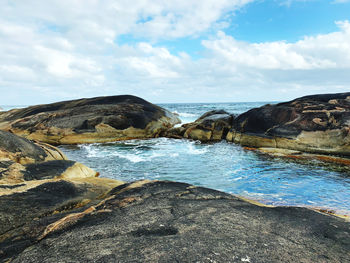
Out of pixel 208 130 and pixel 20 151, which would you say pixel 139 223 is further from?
pixel 208 130

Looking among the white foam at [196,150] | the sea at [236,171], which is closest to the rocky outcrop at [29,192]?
the sea at [236,171]

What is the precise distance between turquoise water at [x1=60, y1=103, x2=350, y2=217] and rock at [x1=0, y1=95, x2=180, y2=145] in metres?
3.53

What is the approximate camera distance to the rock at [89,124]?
59.3ft

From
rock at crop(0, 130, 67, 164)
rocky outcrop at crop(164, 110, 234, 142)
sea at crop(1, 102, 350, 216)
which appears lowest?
sea at crop(1, 102, 350, 216)

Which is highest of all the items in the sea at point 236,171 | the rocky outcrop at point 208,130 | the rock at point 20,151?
the rock at point 20,151

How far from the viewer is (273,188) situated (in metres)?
7.73

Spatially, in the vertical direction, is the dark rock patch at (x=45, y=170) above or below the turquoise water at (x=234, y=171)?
above

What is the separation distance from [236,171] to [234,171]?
84 mm

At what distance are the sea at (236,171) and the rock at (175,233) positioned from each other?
124 inches

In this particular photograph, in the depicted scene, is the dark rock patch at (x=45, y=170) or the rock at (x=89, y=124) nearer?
the dark rock patch at (x=45, y=170)

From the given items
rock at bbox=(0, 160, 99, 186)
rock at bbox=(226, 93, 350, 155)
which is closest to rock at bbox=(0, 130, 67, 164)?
rock at bbox=(0, 160, 99, 186)

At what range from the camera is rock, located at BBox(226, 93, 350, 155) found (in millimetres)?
12296

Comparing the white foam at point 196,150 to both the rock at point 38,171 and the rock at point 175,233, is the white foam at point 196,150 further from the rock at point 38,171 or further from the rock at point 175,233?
the rock at point 175,233

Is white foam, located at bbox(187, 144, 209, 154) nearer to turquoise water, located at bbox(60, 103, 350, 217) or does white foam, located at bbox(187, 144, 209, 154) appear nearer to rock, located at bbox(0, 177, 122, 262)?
turquoise water, located at bbox(60, 103, 350, 217)
